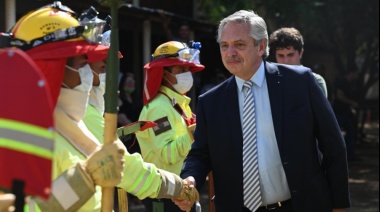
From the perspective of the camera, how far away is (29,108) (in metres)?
2.98

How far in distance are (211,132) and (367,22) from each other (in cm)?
1477

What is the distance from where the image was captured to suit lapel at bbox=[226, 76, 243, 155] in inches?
201

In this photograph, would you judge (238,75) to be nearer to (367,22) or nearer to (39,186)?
(39,186)

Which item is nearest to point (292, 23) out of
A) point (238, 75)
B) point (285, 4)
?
point (285, 4)

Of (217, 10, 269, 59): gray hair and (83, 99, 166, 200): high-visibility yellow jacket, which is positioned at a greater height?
(217, 10, 269, 59): gray hair

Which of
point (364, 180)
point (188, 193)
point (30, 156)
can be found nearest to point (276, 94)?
point (188, 193)

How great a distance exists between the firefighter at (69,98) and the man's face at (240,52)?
133 centimetres

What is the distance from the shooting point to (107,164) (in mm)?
3486

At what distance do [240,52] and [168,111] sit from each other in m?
1.55

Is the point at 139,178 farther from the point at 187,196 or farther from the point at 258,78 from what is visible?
the point at 258,78

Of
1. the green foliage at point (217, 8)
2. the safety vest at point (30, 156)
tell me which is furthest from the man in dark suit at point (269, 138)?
the green foliage at point (217, 8)

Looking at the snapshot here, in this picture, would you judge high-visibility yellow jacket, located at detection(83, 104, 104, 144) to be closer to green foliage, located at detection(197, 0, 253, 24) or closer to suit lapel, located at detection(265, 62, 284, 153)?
suit lapel, located at detection(265, 62, 284, 153)

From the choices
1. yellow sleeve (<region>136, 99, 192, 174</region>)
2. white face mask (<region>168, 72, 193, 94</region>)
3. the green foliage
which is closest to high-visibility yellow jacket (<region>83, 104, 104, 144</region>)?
yellow sleeve (<region>136, 99, 192, 174</region>)

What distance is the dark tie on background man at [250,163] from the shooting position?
16.5ft
